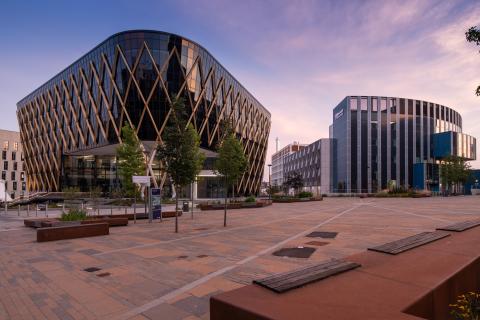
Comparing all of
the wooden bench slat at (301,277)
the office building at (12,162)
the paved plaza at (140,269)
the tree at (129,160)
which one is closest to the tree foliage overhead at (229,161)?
the paved plaza at (140,269)

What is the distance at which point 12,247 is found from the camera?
1149 cm

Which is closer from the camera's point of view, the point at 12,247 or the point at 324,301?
the point at 324,301

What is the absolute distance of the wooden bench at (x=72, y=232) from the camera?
1260cm

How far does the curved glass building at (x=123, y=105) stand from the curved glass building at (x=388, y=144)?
86.5 ft

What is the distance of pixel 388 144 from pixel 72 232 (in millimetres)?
86053

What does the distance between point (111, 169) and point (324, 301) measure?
6844 centimetres

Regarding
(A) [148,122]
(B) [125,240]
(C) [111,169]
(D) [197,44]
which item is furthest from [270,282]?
(C) [111,169]

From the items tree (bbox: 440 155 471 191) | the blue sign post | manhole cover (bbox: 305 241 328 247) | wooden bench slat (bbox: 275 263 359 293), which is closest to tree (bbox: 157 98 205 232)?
the blue sign post

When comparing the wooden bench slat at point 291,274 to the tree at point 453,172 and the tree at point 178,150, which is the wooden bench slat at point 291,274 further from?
the tree at point 453,172

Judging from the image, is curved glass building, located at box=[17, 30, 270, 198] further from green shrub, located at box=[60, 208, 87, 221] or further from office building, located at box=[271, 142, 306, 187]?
office building, located at box=[271, 142, 306, 187]

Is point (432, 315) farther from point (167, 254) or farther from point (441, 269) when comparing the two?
point (167, 254)

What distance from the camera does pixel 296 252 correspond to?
9.73 m

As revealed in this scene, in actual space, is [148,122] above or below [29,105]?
below

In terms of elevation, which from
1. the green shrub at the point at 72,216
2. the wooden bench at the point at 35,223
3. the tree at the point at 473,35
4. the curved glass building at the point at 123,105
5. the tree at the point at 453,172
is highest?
the curved glass building at the point at 123,105
